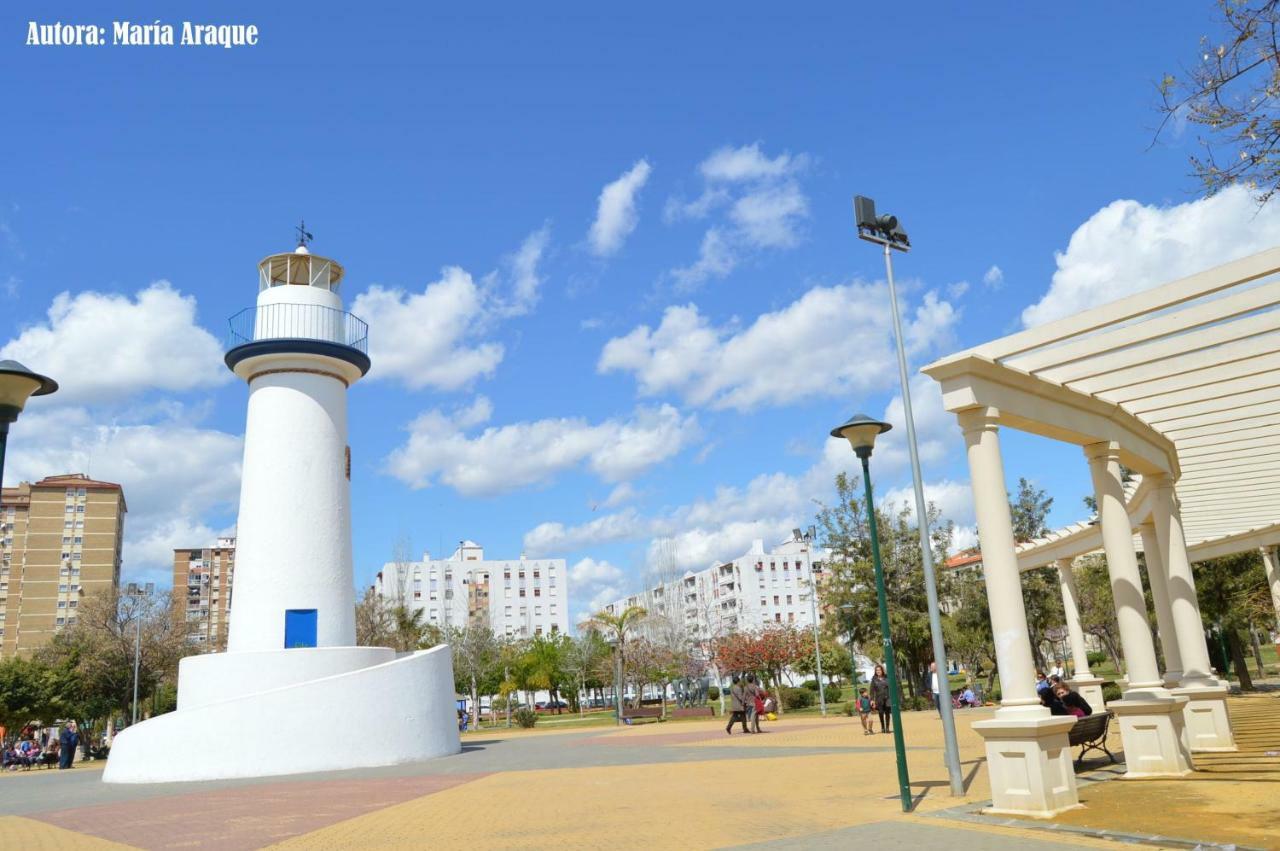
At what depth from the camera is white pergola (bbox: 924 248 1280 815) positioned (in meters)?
9.27

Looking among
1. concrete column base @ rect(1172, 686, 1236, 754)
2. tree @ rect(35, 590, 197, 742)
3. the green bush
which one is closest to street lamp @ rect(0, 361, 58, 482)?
concrete column base @ rect(1172, 686, 1236, 754)

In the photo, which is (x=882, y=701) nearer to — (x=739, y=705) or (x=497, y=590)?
(x=739, y=705)

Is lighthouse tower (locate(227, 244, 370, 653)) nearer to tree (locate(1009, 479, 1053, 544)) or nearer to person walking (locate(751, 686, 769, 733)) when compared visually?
person walking (locate(751, 686, 769, 733))

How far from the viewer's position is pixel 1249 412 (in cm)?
1296

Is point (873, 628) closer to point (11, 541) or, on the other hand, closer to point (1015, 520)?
point (1015, 520)

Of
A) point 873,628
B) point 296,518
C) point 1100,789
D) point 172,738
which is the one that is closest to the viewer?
point 1100,789

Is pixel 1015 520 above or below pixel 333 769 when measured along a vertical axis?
above

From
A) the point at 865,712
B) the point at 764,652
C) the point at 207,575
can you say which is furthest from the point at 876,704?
the point at 207,575

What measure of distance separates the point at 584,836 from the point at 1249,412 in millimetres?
10789

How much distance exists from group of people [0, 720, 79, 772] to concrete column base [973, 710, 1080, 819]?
28631 mm

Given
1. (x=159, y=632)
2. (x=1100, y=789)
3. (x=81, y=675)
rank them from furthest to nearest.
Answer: (x=159, y=632), (x=81, y=675), (x=1100, y=789)

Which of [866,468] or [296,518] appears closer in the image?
[866,468]

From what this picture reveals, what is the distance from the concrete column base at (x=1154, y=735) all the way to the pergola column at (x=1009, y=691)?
2.10 m

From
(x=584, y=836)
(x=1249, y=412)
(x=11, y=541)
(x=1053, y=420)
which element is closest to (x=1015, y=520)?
(x=1249, y=412)
